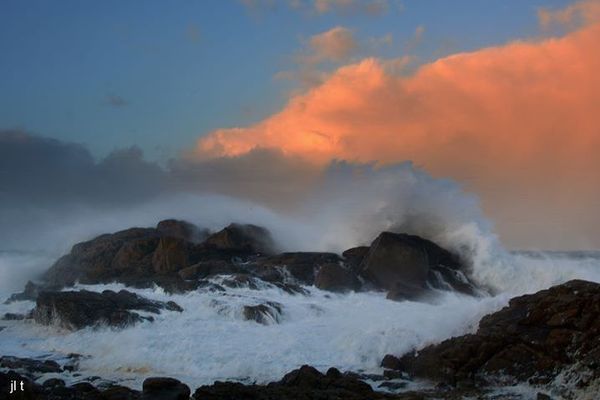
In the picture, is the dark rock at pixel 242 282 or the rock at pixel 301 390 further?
the dark rock at pixel 242 282

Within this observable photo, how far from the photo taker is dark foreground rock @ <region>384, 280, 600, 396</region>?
10.9 m

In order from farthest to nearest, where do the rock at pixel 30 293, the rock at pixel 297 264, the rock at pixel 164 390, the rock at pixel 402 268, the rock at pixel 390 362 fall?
1. the rock at pixel 30 293
2. the rock at pixel 297 264
3. the rock at pixel 402 268
4. the rock at pixel 390 362
5. the rock at pixel 164 390

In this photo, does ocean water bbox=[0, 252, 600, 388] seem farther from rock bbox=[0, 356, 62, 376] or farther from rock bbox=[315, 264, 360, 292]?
rock bbox=[315, 264, 360, 292]

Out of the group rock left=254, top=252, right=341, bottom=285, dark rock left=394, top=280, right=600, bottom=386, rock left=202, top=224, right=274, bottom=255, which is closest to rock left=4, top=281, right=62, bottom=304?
rock left=202, top=224, right=274, bottom=255

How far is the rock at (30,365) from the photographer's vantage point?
42.4 ft

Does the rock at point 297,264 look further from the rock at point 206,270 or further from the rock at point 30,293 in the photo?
the rock at point 30,293

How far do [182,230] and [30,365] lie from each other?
1725 cm

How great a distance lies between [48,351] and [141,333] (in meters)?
2.25

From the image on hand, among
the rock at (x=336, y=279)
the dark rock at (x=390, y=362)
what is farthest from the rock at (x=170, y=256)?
the dark rock at (x=390, y=362)

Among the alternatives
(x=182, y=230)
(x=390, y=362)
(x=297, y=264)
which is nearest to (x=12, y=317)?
(x=297, y=264)

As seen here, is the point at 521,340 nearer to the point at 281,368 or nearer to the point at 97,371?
the point at 281,368

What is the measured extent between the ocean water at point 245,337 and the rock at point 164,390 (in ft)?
5.47

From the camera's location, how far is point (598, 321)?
1134 centimetres

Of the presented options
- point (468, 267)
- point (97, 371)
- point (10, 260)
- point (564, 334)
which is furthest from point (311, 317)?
point (10, 260)
